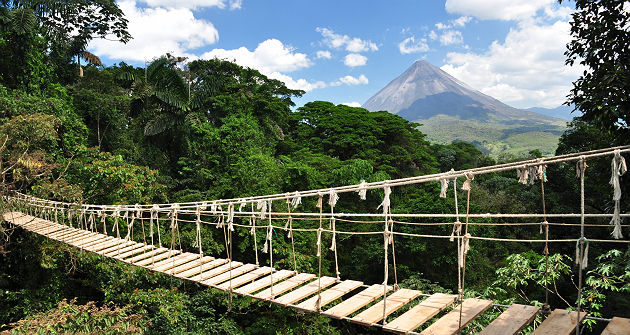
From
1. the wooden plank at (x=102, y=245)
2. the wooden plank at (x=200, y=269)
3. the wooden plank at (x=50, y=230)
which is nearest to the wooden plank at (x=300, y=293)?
the wooden plank at (x=200, y=269)

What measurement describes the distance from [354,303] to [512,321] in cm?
95

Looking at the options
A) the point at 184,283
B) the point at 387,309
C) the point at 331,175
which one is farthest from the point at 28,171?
the point at 387,309

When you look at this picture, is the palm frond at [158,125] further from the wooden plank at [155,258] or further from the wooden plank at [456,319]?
the wooden plank at [456,319]

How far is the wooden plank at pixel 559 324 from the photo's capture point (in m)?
1.77

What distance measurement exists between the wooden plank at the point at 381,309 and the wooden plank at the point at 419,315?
0.11 m

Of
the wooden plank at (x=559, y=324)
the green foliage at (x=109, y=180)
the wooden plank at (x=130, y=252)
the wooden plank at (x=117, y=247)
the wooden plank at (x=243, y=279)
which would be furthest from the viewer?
the green foliage at (x=109, y=180)

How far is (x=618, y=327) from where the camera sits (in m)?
1.68

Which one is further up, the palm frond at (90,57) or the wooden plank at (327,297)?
the palm frond at (90,57)

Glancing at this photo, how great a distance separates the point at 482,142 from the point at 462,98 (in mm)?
72473

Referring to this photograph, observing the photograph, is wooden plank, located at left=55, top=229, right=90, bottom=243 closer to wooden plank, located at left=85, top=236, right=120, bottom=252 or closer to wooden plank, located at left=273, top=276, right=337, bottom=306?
wooden plank, located at left=85, top=236, right=120, bottom=252

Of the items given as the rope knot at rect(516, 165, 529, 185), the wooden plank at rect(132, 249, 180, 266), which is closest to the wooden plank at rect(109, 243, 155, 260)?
the wooden plank at rect(132, 249, 180, 266)


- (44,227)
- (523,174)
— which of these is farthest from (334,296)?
(44,227)

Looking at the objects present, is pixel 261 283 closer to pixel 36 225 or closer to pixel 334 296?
pixel 334 296

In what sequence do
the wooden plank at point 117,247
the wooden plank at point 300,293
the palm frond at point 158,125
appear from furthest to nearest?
1. the palm frond at point 158,125
2. the wooden plank at point 117,247
3. the wooden plank at point 300,293
